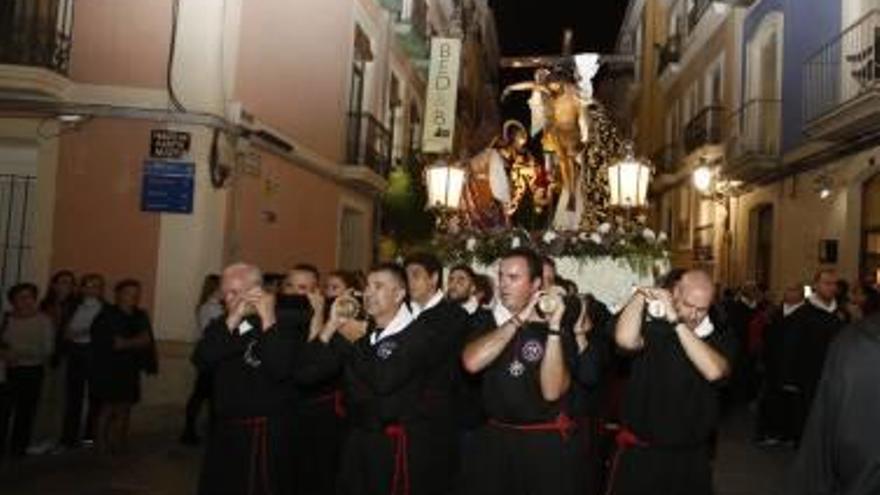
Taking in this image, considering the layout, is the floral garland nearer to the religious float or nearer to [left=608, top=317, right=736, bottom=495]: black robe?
the religious float

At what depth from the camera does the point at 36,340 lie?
9312 millimetres

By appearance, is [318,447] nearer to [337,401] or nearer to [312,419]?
[312,419]

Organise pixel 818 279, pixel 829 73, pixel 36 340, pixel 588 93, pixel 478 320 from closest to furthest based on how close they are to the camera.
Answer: pixel 478 320 < pixel 36 340 < pixel 818 279 < pixel 588 93 < pixel 829 73

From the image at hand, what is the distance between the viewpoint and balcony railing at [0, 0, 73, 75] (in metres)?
12.3

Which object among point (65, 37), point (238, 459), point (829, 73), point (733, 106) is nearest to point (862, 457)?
point (238, 459)

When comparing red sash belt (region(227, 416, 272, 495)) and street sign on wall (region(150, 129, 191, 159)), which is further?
street sign on wall (region(150, 129, 191, 159))

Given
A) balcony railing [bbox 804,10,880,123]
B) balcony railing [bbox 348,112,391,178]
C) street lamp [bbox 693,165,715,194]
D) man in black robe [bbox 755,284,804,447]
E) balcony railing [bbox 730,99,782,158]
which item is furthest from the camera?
balcony railing [bbox 348,112,391,178]

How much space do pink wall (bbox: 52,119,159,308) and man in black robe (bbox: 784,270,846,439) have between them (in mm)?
7105

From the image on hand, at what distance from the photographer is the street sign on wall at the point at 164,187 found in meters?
12.7

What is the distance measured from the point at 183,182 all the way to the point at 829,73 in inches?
379

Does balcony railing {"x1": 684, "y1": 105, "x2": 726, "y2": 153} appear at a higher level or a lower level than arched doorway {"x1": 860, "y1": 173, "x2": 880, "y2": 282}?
higher

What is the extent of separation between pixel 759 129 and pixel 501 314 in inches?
651

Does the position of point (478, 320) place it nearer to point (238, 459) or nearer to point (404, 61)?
point (238, 459)

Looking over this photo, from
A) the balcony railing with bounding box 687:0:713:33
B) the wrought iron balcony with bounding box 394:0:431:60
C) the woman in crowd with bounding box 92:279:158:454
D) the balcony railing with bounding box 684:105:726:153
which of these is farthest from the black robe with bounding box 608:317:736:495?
the balcony railing with bounding box 687:0:713:33
